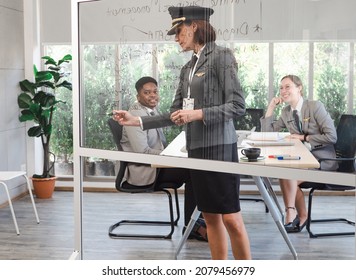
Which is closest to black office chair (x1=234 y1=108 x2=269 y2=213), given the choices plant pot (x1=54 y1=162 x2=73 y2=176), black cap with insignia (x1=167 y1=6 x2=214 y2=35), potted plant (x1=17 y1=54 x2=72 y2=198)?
black cap with insignia (x1=167 y1=6 x2=214 y2=35)

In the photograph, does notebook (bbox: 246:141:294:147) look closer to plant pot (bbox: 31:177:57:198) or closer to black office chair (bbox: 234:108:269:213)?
black office chair (bbox: 234:108:269:213)

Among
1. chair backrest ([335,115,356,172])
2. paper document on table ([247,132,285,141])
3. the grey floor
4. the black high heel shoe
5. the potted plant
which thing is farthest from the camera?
the potted plant

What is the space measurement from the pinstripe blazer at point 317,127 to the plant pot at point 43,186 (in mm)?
3807

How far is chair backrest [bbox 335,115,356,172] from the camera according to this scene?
2469mm

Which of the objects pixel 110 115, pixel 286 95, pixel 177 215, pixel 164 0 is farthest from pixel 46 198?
pixel 286 95

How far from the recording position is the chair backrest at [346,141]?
2.47 meters

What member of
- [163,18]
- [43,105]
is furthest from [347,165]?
[43,105]

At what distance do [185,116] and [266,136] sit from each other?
1.53 feet

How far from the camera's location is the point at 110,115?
332cm

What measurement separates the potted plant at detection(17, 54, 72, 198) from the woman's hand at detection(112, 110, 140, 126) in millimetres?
2653

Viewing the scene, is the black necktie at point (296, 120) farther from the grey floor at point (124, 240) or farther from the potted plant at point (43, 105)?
the potted plant at point (43, 105)

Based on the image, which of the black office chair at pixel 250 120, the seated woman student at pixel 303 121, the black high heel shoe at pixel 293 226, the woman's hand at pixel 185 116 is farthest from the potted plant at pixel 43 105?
the seated woman student at pixel 303 121

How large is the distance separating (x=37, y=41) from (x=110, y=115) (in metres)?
3.26
